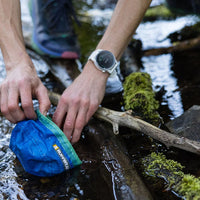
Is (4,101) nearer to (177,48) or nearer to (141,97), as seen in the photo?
(141,97)

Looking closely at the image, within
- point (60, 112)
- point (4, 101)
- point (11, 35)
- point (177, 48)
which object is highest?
point (11, 35)

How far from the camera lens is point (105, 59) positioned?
2.28 meters

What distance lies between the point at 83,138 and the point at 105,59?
28.9 inches

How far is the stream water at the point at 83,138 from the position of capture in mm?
1895

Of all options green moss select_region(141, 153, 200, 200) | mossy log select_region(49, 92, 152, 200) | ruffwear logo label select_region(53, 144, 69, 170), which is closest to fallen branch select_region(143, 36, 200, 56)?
mossy log select_region(49, 92, 152, 200)

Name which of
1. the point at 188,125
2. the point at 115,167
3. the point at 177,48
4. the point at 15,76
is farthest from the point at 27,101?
the point at 177,48

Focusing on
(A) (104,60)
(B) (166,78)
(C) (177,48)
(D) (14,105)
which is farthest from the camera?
(C) (177,48)

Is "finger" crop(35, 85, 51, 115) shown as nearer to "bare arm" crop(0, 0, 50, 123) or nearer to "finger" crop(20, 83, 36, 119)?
"bare arm" crop(0, 0, 50, 123)

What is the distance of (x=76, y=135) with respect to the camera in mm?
2090

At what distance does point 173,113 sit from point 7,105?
1645 millimetres

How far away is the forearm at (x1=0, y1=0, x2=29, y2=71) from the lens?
227 cm

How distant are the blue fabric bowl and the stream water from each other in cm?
12

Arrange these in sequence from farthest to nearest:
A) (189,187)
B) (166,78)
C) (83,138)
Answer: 1. (166,78)
2. (83,138)
3. (189,187)

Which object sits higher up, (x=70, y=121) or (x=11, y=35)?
(x=11, y=35)
